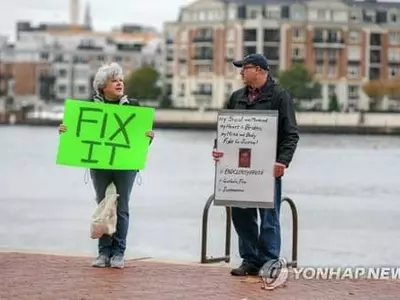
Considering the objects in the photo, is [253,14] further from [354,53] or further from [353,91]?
[353,91]

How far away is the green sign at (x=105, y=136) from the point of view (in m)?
12.0

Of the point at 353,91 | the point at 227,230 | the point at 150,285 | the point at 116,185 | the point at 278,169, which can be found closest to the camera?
the point at 150,285

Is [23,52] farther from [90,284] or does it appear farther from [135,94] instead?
[90,284]

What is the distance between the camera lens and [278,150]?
11422 millimetres

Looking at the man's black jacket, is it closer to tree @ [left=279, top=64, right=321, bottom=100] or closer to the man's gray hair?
the man's gray hair

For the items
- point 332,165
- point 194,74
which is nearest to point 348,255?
point 332,165

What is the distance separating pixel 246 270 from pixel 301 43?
13667 centimetres

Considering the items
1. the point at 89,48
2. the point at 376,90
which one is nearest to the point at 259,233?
the point at 376,90

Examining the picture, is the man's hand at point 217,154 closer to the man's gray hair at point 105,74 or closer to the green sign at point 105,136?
the green sign at point 105,136

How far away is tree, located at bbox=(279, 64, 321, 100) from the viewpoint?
5271 inches

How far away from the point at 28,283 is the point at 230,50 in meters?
137

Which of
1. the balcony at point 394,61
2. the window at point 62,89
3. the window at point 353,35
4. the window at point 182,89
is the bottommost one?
the window at point 62,89

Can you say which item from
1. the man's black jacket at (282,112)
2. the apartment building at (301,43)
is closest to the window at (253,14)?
the apartment building at (301,43)

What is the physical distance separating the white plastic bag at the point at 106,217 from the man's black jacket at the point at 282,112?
1.72 metres
